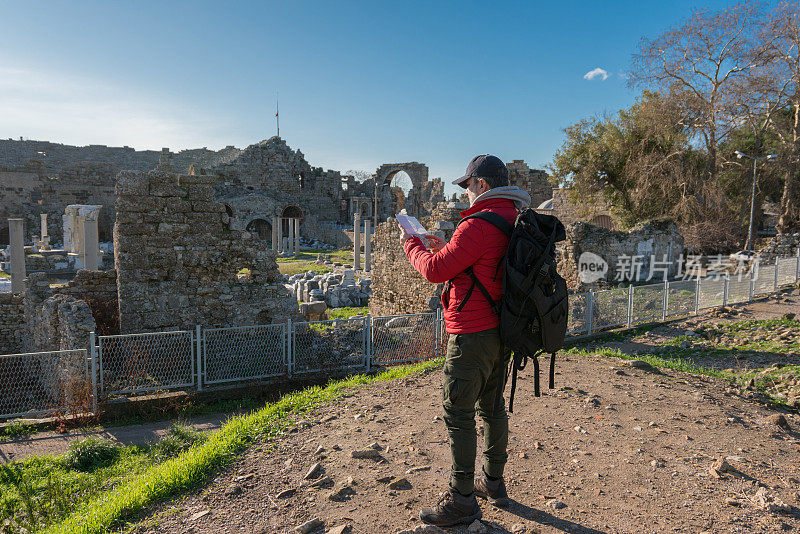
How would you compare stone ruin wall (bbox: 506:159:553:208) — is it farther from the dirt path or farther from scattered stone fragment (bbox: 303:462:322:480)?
scattered stone fragment (bbox: 303:462:322:480)

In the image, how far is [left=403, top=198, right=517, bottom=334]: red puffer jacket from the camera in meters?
2.80

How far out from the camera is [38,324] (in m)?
8.65

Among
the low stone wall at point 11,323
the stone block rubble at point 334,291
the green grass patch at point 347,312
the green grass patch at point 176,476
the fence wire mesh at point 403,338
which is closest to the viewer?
the green grass patch at point 176,476

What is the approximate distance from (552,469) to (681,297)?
416 inches

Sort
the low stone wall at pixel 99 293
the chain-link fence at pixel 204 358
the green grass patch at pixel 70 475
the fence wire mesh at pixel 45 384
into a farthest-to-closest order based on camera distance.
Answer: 1. the low stone wall at pixel 99 293
2. the chain-link fence at pixel 204 358
3. the fence wire mesh at pixel 45 384
4. the green grass patch at pixel 70 475

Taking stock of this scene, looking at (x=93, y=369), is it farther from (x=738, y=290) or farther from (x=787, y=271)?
(x=787, y=271)

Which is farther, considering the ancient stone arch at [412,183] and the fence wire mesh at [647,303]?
the ancient stone arch at [412,183]

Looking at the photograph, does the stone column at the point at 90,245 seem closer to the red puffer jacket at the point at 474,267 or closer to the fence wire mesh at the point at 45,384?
the fence wire mesh at the point at 45,384

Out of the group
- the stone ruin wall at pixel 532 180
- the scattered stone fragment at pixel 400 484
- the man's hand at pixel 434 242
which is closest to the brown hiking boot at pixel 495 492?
the scattered stone fragment at pixel 400 484

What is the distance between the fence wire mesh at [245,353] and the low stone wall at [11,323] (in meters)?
4.78

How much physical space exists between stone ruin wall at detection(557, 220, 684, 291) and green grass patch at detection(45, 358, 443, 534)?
12.8 meters

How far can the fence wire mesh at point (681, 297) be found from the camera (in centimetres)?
1192

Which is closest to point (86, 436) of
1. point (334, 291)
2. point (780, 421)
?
point (780, 421)

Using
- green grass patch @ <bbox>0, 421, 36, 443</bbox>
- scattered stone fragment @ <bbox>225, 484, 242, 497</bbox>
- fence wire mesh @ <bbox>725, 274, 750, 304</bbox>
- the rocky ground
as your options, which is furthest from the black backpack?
fence wire mesh @ <bbox>725, 274, 750, 304</bbox>
